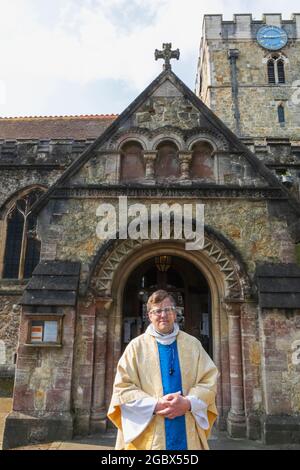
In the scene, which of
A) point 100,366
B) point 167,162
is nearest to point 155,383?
point 100,366

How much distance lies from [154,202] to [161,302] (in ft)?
16.8

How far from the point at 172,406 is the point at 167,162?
6.65m

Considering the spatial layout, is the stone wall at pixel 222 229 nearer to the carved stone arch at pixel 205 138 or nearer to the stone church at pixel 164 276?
the stone church at pixel 164 276

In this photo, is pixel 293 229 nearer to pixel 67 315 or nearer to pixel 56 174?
pixel 67 315

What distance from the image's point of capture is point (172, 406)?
10.6 feet

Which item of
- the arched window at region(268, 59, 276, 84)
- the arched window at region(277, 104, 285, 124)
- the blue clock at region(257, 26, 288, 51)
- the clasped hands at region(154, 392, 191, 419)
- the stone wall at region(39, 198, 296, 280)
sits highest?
the blue clock at region(257, 26, 288, 51)

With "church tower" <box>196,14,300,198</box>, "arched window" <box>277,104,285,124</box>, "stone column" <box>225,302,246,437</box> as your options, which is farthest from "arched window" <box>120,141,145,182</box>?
"arched window" <box>277,104,285,124</box>

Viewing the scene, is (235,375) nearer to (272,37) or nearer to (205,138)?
(205,138)

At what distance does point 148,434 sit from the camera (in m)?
3.44

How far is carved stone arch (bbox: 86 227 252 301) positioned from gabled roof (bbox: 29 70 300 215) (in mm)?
1797

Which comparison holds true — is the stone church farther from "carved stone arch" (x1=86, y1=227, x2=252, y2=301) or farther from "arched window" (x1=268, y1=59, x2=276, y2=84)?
"arched window" (x1=268, y1=59, x2=276, y2=84)

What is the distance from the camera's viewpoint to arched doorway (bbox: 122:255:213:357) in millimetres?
10117

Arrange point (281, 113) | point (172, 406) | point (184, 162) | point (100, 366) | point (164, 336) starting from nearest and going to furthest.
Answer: point (172, 406), point (164, 336), point (100, 366), point (184, 162), point (281, 113)
